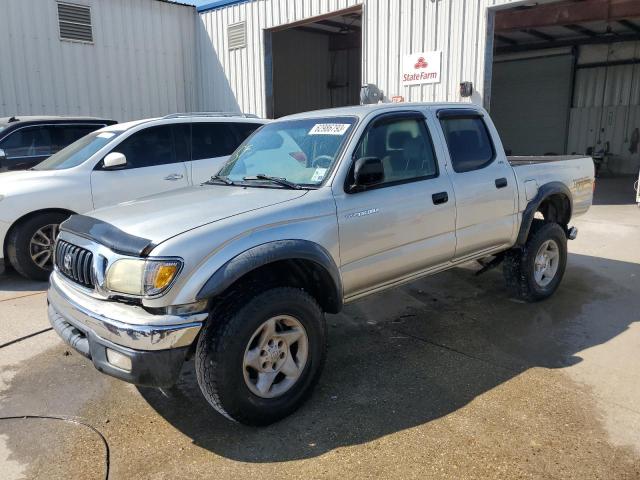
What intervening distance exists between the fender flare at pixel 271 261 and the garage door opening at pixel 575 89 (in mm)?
17346

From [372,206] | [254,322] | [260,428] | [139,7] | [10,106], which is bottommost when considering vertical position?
[260,428]

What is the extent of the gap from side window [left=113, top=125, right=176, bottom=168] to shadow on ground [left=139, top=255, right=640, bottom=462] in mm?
3296

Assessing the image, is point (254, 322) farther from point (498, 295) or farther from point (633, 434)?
point (498, 295)

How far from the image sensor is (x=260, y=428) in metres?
3.08

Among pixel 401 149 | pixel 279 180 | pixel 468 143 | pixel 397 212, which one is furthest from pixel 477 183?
pixel 279 180

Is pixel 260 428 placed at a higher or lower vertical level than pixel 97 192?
lower

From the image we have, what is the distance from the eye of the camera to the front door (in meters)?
3.50

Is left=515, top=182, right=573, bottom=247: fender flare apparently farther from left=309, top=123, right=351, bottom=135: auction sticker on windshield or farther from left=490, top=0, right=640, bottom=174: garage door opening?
left=490, top=0, right=640, bottom=174: garage door opening

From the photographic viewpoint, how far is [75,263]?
3.10 meters

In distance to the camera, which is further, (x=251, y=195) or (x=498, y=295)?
(x=498, y=295)

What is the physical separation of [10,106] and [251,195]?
11031 millimetres

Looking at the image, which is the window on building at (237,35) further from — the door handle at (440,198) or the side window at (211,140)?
the door handle at (440,198)

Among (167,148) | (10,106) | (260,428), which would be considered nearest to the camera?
(260,428)

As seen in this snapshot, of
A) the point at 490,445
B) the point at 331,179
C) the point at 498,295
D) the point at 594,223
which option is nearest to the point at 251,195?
the point at 331,179
